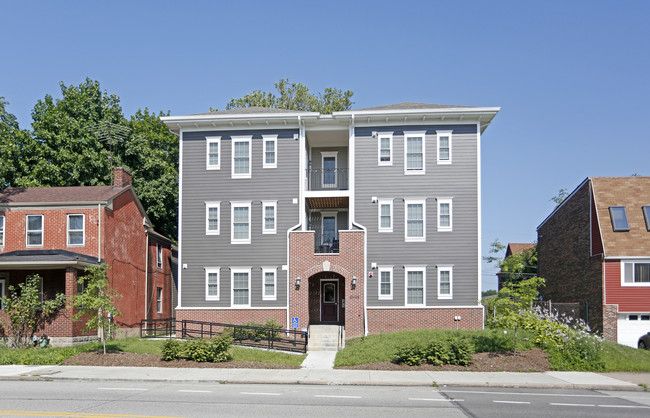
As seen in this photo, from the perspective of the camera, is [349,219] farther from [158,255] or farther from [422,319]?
[158,255]

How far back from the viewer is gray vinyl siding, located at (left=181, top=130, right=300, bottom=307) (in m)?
27.7

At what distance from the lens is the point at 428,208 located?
1083 inches

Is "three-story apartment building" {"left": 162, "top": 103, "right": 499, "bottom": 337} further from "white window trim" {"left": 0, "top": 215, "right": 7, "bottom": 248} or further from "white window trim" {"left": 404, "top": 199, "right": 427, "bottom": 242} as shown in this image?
"white window trim" {"left": 0, "top": 215, "right": 7, "bottom": 248}

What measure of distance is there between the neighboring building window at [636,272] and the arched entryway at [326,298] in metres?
13.4

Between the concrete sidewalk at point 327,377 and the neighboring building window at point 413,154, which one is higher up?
the neighboring building window at point 413,154

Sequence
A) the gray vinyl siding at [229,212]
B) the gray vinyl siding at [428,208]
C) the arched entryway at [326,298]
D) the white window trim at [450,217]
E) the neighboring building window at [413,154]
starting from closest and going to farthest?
1. the gray vinyl siding at [428,208]
2. the white window trim at [450,217]
3. the gray vinyl siding at [229,212]
4. the neighboring building window at [413,154]
5. the arched entryway at [326,298]

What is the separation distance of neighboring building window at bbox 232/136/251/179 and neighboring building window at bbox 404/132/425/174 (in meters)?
7.62

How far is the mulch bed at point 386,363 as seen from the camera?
701 inches

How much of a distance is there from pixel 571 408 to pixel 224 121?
20.6 meters

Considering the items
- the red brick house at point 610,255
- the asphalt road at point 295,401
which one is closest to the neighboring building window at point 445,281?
the red brick house at point 610,255

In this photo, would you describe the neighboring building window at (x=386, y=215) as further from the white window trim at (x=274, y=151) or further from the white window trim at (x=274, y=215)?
the white window trim at (x=274, y=151)

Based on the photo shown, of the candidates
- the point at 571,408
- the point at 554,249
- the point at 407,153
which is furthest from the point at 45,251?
the point at 554,249

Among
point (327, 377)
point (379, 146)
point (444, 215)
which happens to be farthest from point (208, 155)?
point (327, 377)

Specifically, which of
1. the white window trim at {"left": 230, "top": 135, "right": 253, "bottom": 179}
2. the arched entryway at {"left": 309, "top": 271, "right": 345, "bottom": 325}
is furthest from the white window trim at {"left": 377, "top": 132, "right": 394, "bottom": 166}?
the white window trim at {"left": 230, "top": 135, "right": 253, "bottom": 179}
